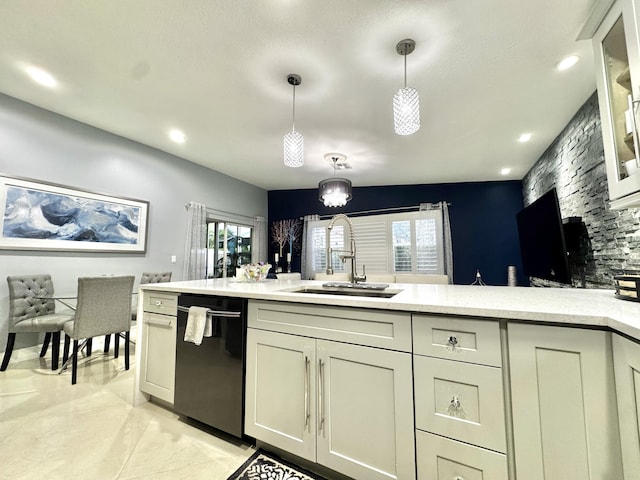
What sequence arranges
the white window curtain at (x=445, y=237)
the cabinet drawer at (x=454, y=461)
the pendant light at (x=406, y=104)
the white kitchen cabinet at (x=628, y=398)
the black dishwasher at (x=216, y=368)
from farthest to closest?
the white window curtain at (x=445, y=237)
the pendant light at (x=406, y=104)
the black dishwasher at (x=216, y=368)
the cabinet drawer at (x=454, y=461)
the white kitchen cabinet at (x=628, y=398)

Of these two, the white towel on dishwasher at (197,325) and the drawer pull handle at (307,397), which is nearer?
the drawer pull handle at (307,397)

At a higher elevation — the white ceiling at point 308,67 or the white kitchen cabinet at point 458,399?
the white ceiling at point 308,67

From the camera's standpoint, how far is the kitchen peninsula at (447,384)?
2.88ft

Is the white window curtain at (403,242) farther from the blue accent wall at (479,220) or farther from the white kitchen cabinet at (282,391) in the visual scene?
the white kitchen cabinet at (282,391)

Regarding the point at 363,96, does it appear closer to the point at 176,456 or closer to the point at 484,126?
the point at 484,126

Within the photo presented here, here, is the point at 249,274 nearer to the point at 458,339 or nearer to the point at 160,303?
the point at 160,303

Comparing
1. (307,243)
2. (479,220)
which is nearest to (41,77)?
(307,243)

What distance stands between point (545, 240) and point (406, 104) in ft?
6.41

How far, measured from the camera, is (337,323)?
4.29 feet

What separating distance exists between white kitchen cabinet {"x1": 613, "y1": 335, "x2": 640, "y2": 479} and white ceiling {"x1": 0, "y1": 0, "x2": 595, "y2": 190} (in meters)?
1.88

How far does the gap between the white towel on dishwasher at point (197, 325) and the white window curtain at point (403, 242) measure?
3.96 meters

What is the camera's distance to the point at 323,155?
389 cm

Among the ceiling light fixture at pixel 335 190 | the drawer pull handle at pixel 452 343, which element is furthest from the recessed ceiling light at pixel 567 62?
the drawer pull handle at pixel 452 343

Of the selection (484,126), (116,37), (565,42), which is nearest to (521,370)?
(565,42)
